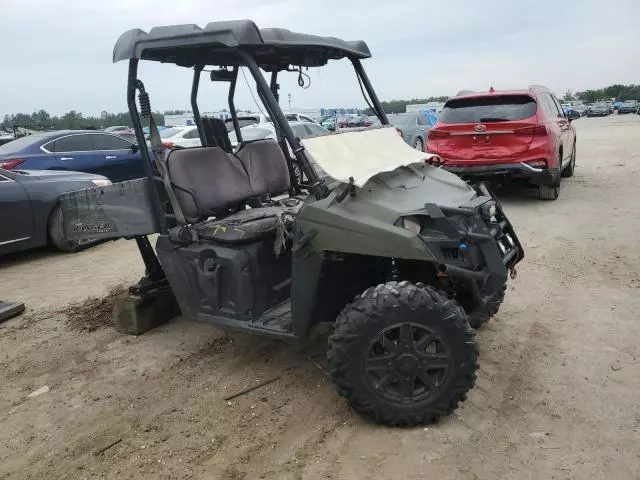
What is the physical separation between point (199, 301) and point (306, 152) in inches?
50.7

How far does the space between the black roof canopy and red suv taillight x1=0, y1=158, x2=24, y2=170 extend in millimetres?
5434

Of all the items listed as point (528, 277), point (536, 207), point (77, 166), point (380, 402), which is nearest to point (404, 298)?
point (380, 402)

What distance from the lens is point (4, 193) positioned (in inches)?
256

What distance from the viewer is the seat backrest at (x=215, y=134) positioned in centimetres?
461

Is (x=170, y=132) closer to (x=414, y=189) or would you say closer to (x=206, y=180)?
(x=206, y=180)

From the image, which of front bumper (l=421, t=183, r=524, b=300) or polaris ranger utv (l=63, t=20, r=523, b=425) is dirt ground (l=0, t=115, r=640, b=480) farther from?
front bumper (l=421, t=183, r=524, b=300)

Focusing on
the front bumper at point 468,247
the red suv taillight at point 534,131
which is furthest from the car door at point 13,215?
the red suv taillight at point 534,131

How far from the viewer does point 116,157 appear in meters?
10.2

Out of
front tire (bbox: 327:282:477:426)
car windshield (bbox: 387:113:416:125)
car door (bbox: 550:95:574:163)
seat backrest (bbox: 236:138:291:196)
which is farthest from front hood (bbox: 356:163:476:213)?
car windshield (bbox: 387:113:416:125)

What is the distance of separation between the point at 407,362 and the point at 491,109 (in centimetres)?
693

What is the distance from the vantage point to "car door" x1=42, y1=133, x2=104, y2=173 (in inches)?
368

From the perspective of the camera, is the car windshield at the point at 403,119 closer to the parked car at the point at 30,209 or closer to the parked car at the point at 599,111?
the parked car at the point at 30,209

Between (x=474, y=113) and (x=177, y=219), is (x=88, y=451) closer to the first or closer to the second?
(x=177, y=219)

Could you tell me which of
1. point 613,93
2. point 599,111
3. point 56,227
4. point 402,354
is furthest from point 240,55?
point 613,93
